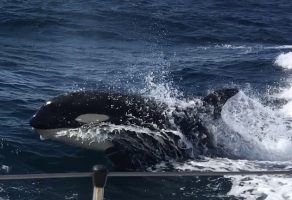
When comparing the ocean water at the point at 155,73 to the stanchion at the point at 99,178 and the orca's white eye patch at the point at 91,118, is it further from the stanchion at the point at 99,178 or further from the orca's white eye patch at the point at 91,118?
the stanchion at the point at 99,178

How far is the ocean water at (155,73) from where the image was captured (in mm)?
9836

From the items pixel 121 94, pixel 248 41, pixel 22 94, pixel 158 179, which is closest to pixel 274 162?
pixel 158 179

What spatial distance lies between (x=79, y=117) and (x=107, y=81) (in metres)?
6.67

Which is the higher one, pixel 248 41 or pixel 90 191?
pixel 248 41

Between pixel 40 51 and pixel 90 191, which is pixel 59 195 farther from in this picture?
pixel 40 51

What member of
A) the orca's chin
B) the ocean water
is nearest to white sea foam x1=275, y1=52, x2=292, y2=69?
the ocean water

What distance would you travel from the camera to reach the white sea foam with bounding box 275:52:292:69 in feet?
71.0

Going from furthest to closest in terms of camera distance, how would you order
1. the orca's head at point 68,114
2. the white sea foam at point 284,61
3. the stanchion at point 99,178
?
1. the white sea foam at point 284,61
2. the orca's head at point 68,114
3. the stanchion at point 99,178

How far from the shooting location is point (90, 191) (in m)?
9.30

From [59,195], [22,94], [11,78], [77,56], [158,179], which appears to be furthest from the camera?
[77,56]

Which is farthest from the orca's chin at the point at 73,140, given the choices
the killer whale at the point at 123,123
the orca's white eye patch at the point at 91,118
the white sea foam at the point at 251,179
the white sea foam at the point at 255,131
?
the white sea foam at the point at 255,131

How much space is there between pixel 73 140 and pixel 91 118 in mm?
602

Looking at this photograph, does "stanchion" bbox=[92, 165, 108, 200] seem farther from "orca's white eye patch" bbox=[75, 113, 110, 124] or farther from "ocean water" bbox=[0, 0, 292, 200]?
"orca's white eye patch" bbox=[75, 113, 110, 124]

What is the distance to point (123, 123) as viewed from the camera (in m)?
10.6
